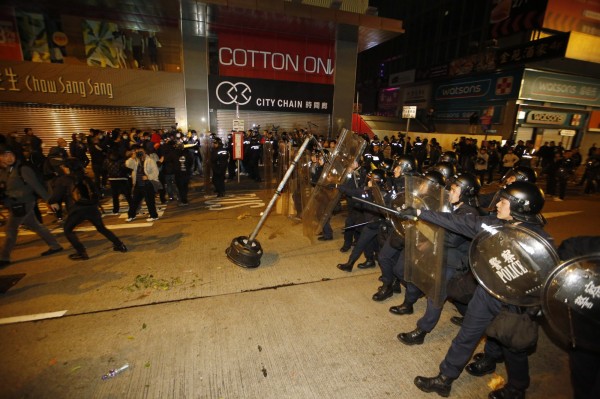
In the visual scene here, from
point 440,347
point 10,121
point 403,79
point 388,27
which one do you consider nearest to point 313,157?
point 440,347

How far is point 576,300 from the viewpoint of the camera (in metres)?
1.91

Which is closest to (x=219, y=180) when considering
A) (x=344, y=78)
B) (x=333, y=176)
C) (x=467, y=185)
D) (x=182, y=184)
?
(x=182, y=184)

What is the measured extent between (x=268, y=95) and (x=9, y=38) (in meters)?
11.3

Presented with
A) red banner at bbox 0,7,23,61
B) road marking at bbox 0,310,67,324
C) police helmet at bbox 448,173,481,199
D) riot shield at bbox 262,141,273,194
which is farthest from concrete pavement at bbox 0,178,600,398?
red banner at bbox 0,7,23,61

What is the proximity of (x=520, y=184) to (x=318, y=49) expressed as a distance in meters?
16.2

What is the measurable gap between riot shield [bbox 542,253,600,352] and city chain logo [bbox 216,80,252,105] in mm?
14852

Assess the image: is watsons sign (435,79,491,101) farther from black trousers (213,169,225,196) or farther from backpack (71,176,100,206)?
backpack (71,176,100,206)

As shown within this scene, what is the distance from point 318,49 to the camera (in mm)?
16391

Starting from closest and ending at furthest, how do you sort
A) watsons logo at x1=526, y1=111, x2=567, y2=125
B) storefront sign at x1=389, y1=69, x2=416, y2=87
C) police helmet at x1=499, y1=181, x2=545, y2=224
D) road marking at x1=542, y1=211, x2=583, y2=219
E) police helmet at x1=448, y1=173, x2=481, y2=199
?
1. police helmet at x1=499, y1=181, x2=545, y2=224
2. police helmet at x1=448, y1=173, x2=481, y2=199
3. road marking at x1=542, y1=211, x2=583, y2=219
4. watsons logo at x1=526, y1=111, x2=567, y2=125
5. storefront sign at x1=389, y1=69, x2=416, y2=87

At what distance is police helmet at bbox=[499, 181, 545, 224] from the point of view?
238 cm

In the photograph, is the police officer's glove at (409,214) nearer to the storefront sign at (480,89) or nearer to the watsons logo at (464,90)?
the storefront sign at (480,89)

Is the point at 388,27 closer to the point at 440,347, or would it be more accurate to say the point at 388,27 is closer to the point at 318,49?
the point at 318,49

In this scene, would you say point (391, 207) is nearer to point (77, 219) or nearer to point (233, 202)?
point (77, 219)

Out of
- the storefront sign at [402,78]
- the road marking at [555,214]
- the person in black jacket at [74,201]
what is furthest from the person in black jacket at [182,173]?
the storefront sign at [402,78]
